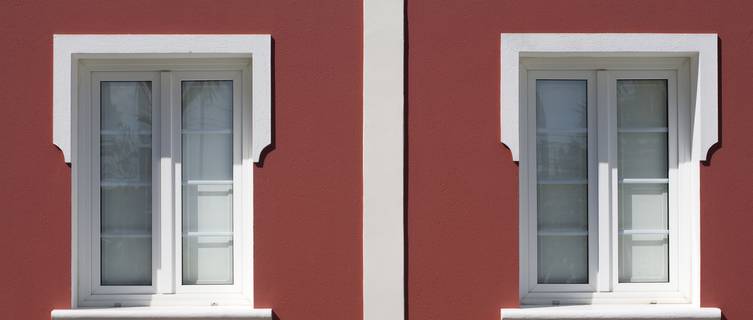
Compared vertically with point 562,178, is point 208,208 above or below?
below

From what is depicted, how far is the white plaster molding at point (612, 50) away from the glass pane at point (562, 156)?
0.32m

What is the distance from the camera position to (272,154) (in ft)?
19.7

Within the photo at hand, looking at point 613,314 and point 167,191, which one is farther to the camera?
point 167,191

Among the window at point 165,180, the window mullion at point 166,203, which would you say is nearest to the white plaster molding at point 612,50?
the window at point 165,180

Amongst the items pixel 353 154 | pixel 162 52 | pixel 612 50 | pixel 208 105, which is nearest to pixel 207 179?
pixel 208 105

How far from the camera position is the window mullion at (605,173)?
6.19 m

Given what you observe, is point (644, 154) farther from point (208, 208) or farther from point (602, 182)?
point (208, 208)

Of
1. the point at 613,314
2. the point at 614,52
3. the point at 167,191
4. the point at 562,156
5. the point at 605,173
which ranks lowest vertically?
the point at 613,314

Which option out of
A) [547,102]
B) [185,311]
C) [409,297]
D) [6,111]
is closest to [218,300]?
[185,311]

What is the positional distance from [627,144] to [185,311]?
2.88 meters

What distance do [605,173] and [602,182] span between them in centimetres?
6

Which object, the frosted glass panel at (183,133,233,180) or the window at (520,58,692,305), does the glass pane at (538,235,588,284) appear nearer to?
the window at (520,58,692,305)

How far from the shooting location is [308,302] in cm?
603

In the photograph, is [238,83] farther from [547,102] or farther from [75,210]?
[547,102]
